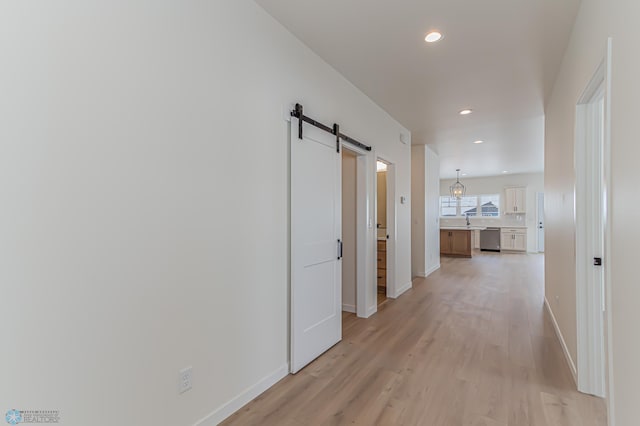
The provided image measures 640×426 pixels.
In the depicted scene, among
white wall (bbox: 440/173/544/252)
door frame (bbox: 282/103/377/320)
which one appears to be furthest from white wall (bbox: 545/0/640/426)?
white wall (bbox: 440/173/544/252)

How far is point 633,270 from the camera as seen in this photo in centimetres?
127

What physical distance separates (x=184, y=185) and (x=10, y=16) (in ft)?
3.09

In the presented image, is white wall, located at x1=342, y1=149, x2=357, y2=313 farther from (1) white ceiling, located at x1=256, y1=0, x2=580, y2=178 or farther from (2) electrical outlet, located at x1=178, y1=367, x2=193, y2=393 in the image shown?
(2) electrical outlet, located at x1=178, y1=367, x2=193, y2=393

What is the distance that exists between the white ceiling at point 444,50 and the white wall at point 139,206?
53cm

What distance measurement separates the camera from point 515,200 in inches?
443

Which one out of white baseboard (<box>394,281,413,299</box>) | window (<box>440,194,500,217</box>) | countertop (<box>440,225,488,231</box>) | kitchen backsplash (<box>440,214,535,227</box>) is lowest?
white baseboard (<box>394,281,413,299</box>)

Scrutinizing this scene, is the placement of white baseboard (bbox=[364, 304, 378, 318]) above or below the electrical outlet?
below

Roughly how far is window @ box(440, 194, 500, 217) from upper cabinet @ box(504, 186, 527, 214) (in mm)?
479

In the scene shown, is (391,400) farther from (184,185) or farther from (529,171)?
(529,171)

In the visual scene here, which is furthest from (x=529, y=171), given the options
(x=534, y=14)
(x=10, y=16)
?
(x=10, y=16)

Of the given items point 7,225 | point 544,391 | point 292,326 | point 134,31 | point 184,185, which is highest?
point 134,31

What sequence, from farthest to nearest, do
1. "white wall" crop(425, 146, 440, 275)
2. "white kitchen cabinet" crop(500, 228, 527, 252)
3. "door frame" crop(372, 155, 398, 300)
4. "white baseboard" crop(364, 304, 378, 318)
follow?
1. "white kitchen cabinet" crop(500, 228, 527, 252)
2. "white wall" crop(425, 146, 440, 275)
3. "door frame" crop(372, 155, 398, 300)
4. "white baseboard" crop(364, 304, 378, 318)

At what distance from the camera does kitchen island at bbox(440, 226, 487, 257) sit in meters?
9.52

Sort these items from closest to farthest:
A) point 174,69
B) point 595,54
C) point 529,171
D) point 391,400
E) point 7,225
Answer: point 7,225
point 174,69
point 595,54
point 391,400
point 529,171
